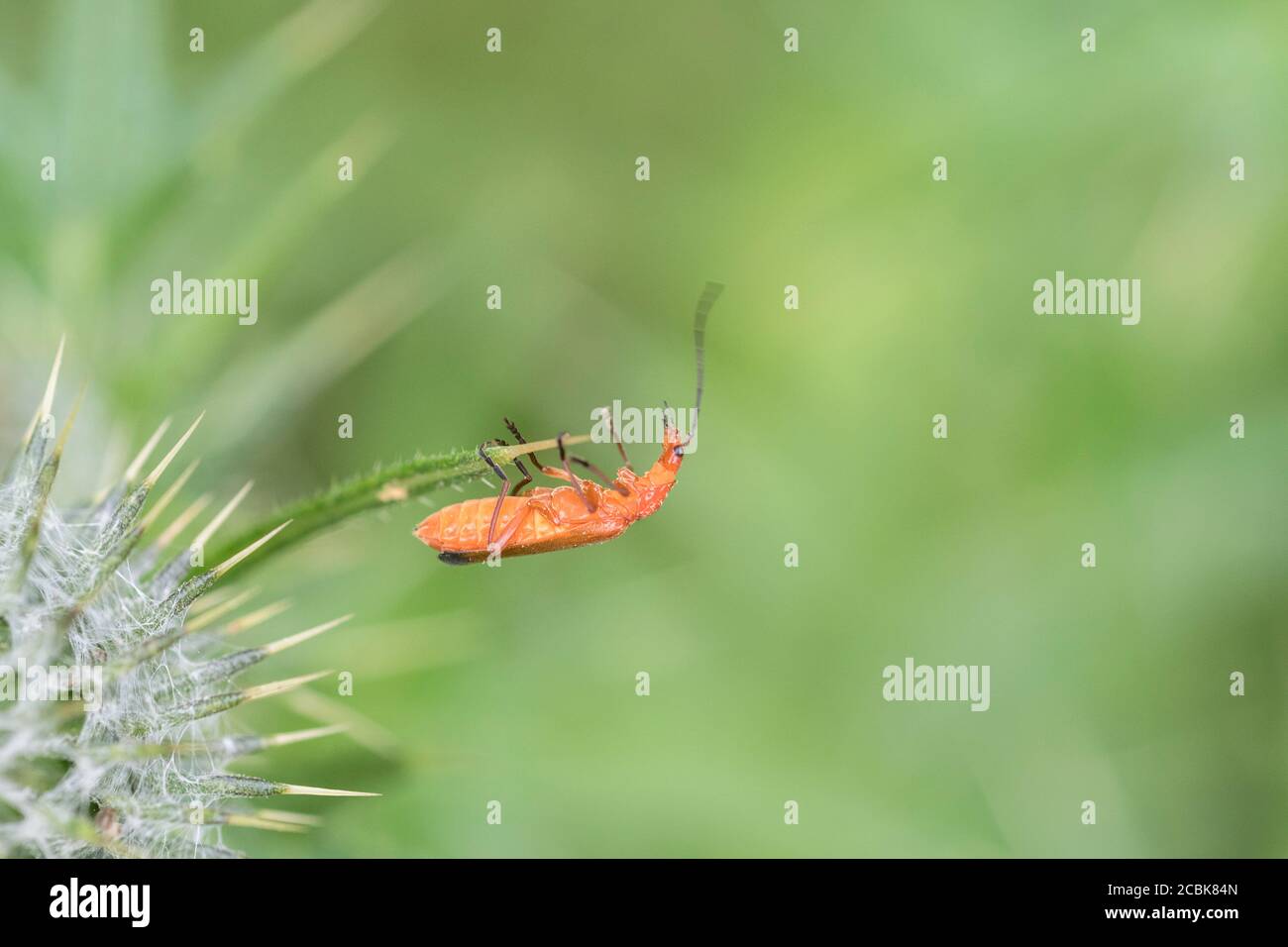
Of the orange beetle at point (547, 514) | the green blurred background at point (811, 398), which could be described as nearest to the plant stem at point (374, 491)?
the orange beetle at point (547, 514)

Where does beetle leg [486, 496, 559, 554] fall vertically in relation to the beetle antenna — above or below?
below

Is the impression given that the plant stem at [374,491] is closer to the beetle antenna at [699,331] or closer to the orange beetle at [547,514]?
the orange beetle at [547,514]

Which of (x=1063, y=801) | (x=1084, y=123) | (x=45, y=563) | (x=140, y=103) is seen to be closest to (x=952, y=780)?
(x=1063, y=801)

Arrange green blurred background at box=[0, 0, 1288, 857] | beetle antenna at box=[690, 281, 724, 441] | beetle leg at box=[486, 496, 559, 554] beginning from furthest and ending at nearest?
green blurred background at box=[0, 0, 1288, 857], beetle antenna at box=[690, 281, 724, 441], beetle leg at box=[486, 496, 559, 554]

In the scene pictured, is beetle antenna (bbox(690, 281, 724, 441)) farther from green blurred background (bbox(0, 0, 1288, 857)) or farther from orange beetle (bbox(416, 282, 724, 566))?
green blurred background (bbox(0, 0, 1288, 857))

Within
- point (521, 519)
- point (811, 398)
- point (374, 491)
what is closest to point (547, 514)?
point (521, 519)

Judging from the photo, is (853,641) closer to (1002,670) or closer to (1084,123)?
(1002,670)

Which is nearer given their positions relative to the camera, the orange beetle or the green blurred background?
the orange beetle

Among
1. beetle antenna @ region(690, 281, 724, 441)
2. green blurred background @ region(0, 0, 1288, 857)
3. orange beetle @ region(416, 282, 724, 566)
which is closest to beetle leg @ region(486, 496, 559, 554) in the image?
orange beetle @ region(416, 282, 724, 566)
